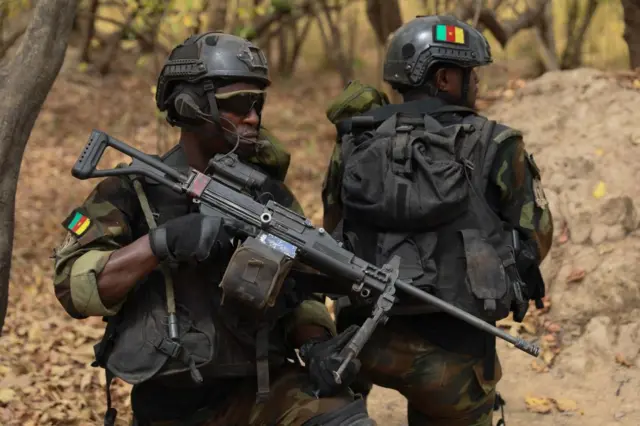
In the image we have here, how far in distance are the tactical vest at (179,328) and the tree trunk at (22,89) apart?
84 centimetres

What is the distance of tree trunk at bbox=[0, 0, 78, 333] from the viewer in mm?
3602

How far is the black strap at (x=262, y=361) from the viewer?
119 inches

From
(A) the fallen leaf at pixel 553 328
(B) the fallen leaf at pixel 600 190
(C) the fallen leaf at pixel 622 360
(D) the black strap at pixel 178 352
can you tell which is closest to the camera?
(D) the black strap at pixel 178 352

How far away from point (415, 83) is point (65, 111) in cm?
768

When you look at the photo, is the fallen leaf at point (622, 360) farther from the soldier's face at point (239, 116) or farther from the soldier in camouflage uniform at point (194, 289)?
the soldier's face at point (239, 116)

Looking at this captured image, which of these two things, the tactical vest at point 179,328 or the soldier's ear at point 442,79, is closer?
the tactical vest at point 179,328

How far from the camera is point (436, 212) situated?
125 inches

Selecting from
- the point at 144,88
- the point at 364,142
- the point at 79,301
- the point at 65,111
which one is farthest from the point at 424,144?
the point at 144,88

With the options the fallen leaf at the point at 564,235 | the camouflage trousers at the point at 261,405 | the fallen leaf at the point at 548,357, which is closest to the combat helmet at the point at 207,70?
the camouflage trousers at the point at 261,405

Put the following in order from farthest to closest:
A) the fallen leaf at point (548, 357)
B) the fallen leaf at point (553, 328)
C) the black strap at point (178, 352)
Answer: the fallen leaf at point (553, 328) < the fallen leaf at point (548, 357) < the black strap at point (178, 352)

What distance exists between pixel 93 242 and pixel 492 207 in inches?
60.9

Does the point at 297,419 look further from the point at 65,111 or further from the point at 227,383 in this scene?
the point at 65,111

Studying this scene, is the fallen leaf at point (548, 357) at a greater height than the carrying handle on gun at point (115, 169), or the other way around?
the carrying handle on gun at point (115, 169)

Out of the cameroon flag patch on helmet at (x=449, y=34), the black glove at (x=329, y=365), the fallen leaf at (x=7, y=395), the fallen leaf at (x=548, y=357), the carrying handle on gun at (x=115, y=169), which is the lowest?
the fallen leaf at (x=548, y=357)
